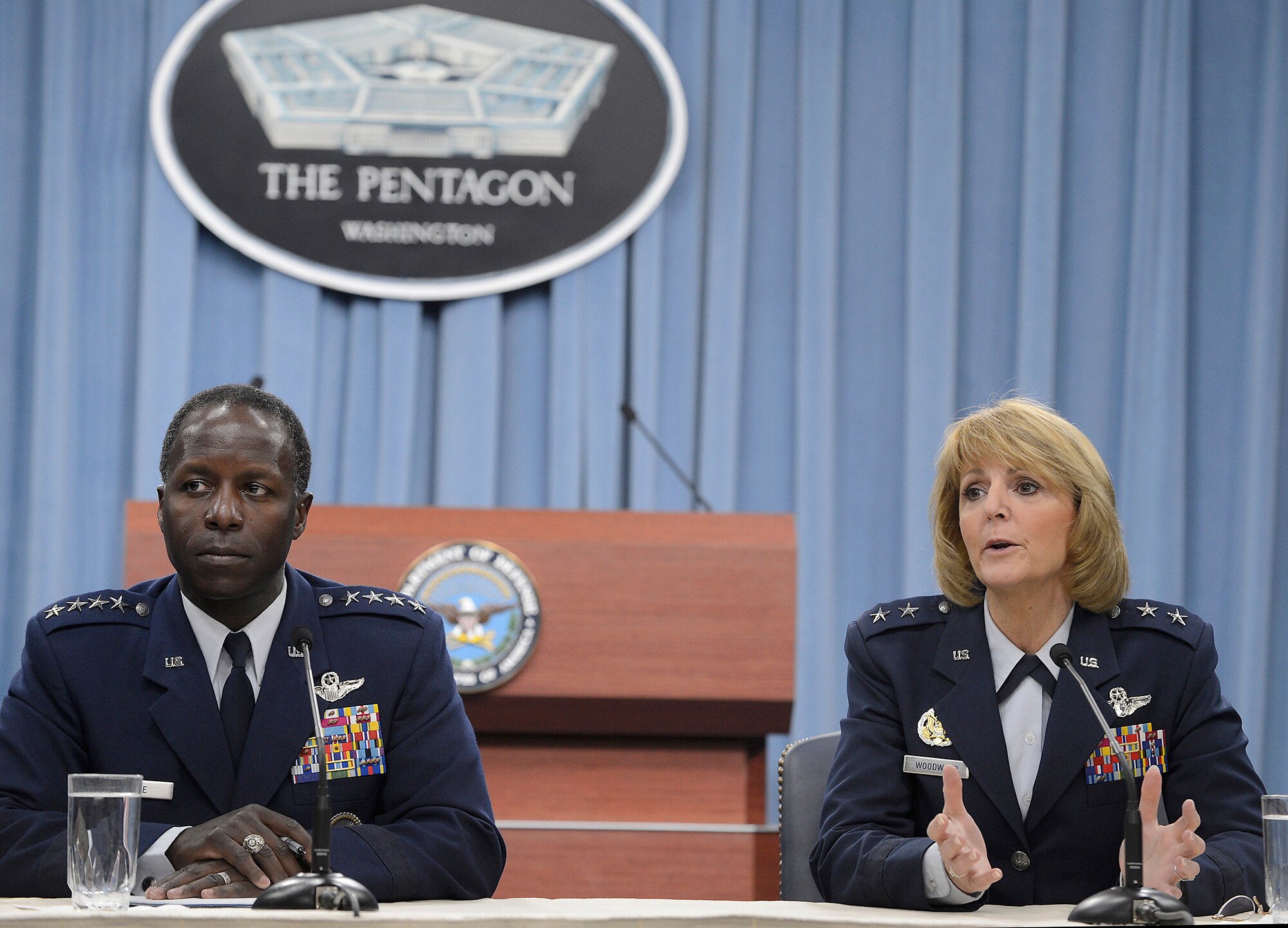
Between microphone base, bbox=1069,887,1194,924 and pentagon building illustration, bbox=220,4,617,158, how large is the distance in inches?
111

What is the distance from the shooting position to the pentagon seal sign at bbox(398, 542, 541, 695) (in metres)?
2.74

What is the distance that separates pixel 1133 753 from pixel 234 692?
1223 mm

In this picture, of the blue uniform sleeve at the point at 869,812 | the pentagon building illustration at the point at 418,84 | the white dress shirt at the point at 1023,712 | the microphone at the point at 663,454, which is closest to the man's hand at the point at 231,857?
the blue uniform sleeve at the point at 869,812

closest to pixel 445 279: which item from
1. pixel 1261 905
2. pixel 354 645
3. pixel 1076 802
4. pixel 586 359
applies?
pixel 586 359

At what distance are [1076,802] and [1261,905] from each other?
0.29 metres

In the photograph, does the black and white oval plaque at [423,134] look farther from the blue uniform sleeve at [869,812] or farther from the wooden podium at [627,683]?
the blue uniform sleeve at [869,812]

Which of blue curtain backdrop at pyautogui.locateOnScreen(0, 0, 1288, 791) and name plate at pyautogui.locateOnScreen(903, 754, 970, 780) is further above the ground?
blue curtain backdrop at pyautogui.locateOnScreen(0, 0, 1288, 791)

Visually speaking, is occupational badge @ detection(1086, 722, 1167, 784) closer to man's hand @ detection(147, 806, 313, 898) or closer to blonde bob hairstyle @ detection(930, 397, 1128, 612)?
blonde bob hairstyle @ detection(930, 397, 1128, 612)

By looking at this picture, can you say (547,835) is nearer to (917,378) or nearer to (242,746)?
(242,746)

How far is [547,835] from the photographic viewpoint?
2.74 meters

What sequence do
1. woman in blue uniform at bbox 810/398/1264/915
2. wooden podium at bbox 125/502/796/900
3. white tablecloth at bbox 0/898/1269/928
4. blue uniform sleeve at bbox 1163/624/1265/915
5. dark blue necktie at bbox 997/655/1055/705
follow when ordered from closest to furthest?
white tablecloth at bbox 0/898/1269/928
blue uniform sleeve at bbox 1163/624/1265/915
woman in blue uniform at bbox 810/398/1264/915
dark blue necktie at bbox 997/655/1055/705
wooden podium at bbox 125/502/796/900

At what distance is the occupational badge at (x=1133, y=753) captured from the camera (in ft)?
6.48

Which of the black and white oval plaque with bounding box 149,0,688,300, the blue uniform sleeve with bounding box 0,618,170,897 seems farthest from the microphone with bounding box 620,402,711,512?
the blue uniform sleeve with bounding box 0,618,170,897

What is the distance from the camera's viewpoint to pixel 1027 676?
6.78 ft
